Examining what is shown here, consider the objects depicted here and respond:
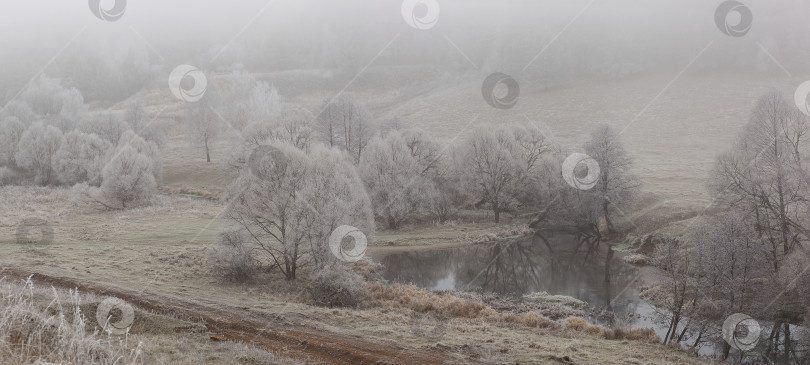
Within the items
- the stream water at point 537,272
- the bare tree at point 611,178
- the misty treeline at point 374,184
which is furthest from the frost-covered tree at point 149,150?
the bare tree at point 611,178

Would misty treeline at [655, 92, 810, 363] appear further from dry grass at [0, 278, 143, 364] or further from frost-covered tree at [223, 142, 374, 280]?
dry grass at [0, 278, 143, 364]

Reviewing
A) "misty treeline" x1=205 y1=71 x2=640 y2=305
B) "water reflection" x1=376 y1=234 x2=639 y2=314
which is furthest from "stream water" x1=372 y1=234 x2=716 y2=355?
"misty treeline" x1=205 y1=71 x2=640 y2=305

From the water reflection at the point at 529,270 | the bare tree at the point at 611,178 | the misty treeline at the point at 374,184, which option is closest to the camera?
the misty treeline at the point at 374,184

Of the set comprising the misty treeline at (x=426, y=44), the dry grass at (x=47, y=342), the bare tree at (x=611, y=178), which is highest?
the misty treeline at (x=426, y=44)

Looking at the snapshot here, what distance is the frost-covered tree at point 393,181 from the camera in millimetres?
49781

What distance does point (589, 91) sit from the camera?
94.4m

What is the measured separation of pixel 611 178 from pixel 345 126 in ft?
107

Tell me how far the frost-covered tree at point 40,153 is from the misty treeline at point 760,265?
74.7 metres

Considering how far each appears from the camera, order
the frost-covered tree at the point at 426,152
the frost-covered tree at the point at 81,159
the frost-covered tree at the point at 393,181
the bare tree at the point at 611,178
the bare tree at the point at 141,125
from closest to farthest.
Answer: the bare tree at the point at 611,178 < the frost-covered tree at the point at 393,181 < the frost-covered tree at the point at 426,152 < the frost-covered tree at the point at 81,159 < the bare tree at the point at 141,125

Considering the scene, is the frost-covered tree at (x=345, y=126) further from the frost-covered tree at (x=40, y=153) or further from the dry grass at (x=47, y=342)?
the dry grass at (x=47, y=342)

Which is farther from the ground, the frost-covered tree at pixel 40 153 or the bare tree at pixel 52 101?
the bare tree at pixel 52 101

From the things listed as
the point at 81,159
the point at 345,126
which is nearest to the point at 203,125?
the point at 81,159

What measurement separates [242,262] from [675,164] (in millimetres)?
54402

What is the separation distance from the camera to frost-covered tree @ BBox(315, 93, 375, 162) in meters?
63.8
